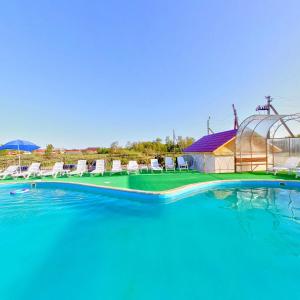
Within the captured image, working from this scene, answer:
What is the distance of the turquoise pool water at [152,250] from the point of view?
2670 millimetres

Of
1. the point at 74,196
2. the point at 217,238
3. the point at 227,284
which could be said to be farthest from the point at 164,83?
the point at 227,284

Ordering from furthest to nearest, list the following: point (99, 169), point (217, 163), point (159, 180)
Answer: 1. point (99, 169)
2. point (217, 163)
3. point (159, 180)

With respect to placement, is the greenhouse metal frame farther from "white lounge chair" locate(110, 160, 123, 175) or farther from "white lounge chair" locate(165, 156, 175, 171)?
"white lounge chair" locate(110, 160, 123, 175)

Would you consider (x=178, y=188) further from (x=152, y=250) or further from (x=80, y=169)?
(x=80, y=169)

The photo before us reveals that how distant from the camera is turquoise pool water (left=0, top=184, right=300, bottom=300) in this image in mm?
2670

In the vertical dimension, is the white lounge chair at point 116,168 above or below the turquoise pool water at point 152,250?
above

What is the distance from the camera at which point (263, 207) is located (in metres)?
5.84

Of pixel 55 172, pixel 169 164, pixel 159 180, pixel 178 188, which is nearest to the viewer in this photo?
pixel 178 188

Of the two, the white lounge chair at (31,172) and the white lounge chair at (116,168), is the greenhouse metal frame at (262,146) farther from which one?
the white lounge chair at (31,172)

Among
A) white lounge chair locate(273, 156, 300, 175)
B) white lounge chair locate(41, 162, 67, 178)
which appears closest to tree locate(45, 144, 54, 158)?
white lounge chair locate(41, 162, 67, 178)

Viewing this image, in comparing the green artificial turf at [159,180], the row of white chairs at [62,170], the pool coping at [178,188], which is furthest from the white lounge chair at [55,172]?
the green artificial turf at [159,180]

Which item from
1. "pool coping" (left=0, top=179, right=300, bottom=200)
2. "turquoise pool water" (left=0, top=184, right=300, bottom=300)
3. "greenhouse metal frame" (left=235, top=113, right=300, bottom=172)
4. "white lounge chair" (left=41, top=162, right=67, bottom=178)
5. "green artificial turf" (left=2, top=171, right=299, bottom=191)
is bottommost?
"turquoise pool water" (left=0, top=184, right=300, bottom=300)

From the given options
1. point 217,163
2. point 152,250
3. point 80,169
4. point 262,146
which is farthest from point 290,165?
point 80,169

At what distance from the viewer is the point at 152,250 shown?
11.9ft
